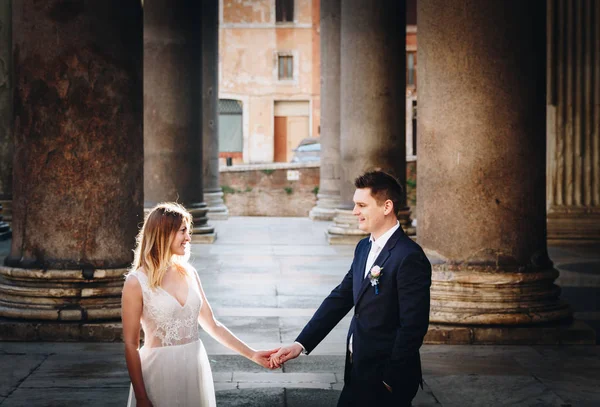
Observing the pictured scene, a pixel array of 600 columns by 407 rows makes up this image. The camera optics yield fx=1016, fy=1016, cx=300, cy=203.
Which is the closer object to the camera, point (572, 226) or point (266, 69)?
point (572, 226)

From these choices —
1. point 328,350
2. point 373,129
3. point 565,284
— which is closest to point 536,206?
point 328,350

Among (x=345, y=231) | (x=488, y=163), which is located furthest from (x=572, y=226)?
(x=488, y=163)

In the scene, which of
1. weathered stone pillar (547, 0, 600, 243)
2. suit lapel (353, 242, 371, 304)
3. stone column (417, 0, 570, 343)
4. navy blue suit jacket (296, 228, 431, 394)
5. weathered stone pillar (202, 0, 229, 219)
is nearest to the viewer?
navy blue suit jacket (296, 228, 431, 394)

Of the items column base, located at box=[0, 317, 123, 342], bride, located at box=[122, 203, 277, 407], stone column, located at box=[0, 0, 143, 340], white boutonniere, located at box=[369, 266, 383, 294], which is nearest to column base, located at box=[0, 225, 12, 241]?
stone column, located at box=[0, 0, 143, 340]

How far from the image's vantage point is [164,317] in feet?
12.2

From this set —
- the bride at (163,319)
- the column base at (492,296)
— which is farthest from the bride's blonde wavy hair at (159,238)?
the column base at (492,296)

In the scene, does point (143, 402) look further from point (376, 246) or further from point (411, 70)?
point (411, 70)

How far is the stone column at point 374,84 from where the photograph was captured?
46.8ft

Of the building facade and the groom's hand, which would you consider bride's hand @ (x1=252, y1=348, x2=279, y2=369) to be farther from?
the building facade

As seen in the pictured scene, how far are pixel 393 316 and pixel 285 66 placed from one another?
135 ft

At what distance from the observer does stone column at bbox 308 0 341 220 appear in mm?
18844

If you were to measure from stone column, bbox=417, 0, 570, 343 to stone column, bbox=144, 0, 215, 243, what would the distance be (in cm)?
751

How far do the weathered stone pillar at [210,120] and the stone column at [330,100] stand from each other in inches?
→ 84.2

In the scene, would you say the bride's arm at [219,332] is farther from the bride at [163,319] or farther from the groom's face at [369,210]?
the groom's face at [369,210]
